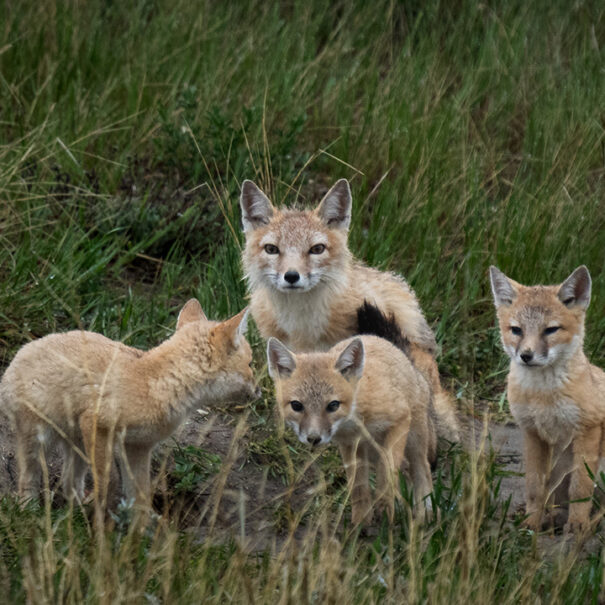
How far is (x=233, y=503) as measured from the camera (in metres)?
5.61

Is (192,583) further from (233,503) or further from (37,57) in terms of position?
(37,57)

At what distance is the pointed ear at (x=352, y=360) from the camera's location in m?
5.09

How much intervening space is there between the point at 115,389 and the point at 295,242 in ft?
6.11

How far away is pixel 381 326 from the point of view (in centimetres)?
587

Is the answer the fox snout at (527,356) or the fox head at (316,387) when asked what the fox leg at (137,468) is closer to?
the fox head at (316,387)

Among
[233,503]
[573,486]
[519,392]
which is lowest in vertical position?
[233,503]

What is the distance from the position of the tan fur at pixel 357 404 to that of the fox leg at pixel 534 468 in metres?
0.50

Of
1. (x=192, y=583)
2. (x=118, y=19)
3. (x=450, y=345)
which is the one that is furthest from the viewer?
(x=118, y=19)

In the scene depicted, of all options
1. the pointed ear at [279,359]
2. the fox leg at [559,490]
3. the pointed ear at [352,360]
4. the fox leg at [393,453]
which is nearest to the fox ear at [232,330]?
the pointed ear at [279,359]

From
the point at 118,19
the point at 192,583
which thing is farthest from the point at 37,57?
the point at 192,583

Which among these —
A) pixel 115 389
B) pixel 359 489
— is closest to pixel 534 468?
pixel 359 489

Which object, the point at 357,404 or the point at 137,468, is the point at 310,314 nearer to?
the point at 357,404

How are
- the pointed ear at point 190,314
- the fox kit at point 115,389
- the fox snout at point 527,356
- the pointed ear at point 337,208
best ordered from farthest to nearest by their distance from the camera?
the pointed ear at point 337,208, the pointed ear at point 190,314, the fox snout at point 527,356, the fox kit at point 115,389

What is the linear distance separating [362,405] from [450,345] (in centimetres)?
224
